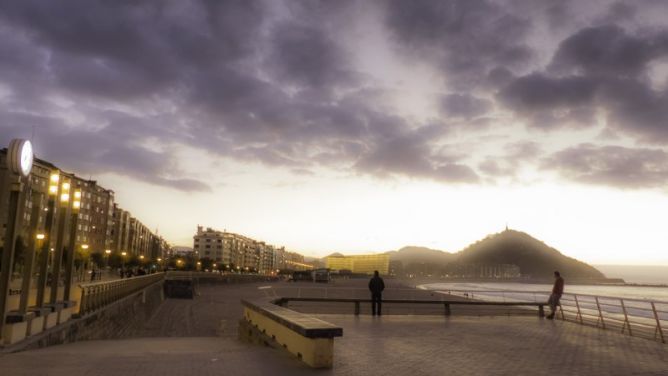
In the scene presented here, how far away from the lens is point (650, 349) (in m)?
11.4

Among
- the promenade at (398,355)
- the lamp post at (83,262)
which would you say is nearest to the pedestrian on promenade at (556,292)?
the promenade at (398,355)

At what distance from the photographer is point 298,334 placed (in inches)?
322

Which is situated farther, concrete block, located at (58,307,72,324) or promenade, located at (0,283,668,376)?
concrete block, located at (58,307,72,324)

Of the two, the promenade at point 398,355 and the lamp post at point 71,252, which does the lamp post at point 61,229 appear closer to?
the lamp post at point 71,252

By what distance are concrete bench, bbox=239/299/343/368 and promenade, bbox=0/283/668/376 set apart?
0.61 ft

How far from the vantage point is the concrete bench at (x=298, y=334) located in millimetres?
7609

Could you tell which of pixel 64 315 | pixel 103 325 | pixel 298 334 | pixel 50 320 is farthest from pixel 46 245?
pixel 298 334

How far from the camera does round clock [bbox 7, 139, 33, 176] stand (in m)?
9.72

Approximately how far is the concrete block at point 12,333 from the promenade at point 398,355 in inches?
24.2

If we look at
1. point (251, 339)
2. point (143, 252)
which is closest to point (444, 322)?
point (251, 339)

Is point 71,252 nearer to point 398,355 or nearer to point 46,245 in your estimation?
point 46,245

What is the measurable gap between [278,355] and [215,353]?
117 cm

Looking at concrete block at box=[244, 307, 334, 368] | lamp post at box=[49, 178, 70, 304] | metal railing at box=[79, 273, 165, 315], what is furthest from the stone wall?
concrete block at box=[244, 307, 334, 368]

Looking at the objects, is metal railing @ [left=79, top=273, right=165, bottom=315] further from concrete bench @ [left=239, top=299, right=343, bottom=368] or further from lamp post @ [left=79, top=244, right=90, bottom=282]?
lamp post @ [left=79, top=244, right=90, bottom=282]
